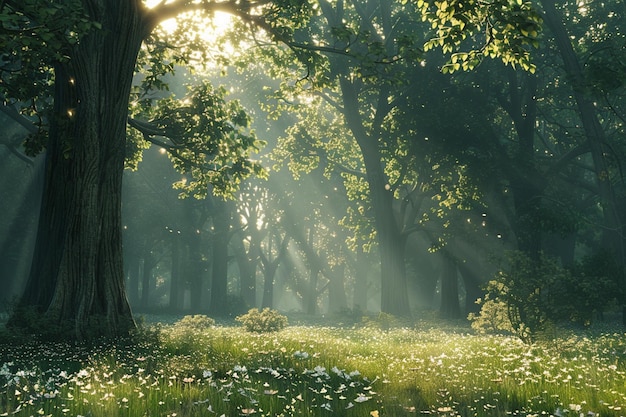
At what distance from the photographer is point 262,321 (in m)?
21.7

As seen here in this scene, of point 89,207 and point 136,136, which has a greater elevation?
point 136,136

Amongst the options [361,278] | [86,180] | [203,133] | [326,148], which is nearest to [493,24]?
[86,180]

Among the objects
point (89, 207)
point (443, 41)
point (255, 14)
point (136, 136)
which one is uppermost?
point (255, 14)

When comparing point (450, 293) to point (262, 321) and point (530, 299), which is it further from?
point (530, 299)

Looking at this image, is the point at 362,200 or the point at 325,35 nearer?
the point at 325,35

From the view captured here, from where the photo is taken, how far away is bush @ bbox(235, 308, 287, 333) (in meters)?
21.6

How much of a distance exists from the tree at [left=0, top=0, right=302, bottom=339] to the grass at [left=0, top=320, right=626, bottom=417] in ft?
7.46

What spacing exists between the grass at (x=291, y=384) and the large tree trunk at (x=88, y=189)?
2316 millimetres

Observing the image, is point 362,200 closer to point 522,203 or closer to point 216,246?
point 522,203

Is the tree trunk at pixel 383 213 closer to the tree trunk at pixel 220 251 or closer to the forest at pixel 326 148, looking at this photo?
Answer: the forest at pixel 326 148

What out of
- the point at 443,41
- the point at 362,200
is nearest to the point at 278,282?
the point at 362,200

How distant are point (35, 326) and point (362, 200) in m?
31.7

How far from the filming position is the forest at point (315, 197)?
24.7 ft

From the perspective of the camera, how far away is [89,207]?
14.1 metres
